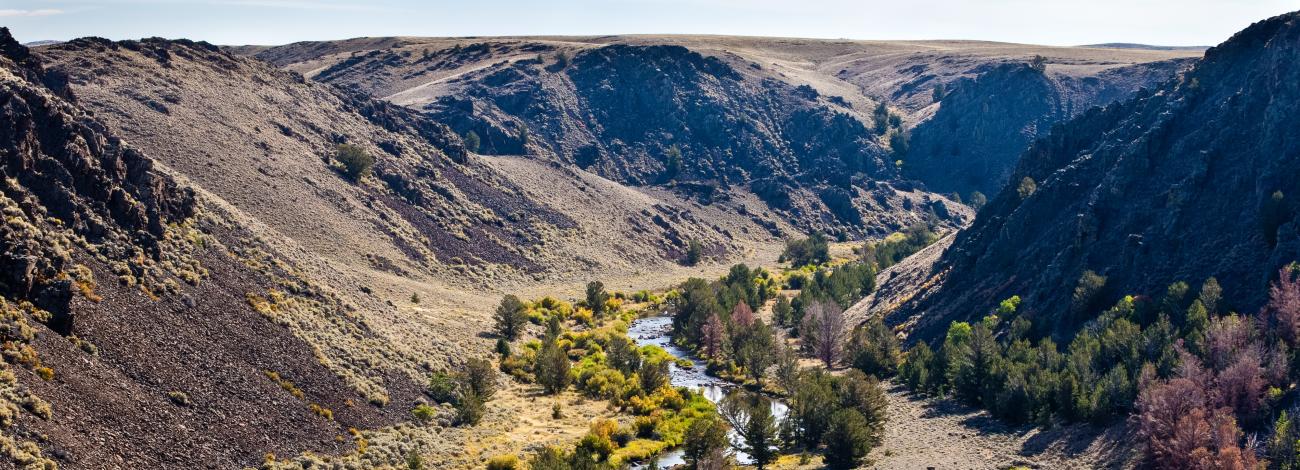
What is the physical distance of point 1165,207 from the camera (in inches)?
2908

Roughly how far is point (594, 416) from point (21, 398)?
120 feet

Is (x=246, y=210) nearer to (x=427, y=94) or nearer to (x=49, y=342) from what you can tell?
(x=49, y=342)

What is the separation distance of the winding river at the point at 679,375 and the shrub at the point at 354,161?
40.7 m

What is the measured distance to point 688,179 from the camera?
182 m

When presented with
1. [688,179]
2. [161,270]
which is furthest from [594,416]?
[688,179]

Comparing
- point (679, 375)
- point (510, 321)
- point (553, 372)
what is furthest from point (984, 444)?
point (510, 321)

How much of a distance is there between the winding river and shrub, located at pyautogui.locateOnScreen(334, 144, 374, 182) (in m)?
40.7

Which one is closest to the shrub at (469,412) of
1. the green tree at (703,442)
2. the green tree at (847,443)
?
the green tree at (703,442)

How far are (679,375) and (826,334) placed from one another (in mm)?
13613

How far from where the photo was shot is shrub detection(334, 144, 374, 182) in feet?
383

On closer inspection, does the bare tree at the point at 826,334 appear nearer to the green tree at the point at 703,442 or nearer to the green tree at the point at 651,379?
the green tree at the point at 651,379

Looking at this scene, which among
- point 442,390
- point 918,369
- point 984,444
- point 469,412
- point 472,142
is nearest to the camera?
point 984,444

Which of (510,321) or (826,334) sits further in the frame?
(510,321)

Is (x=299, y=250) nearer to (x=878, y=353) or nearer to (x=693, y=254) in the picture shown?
(x=878, y=353)
